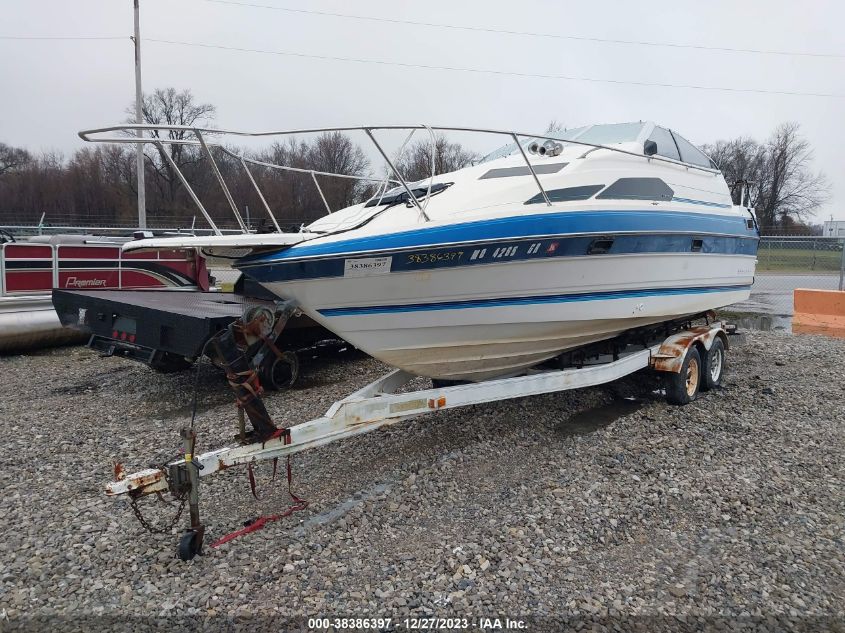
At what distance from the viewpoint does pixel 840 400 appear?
5.79 meters

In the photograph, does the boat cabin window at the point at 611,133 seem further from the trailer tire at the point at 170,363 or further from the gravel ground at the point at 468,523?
the trailer tire at the point at 170,363

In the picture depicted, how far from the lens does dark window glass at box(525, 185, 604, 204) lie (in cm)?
425

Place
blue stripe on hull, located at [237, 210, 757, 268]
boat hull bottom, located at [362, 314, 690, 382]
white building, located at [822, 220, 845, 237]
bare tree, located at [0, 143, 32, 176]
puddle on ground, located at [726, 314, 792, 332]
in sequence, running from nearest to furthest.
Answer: blue stripe on hull, located at [237, 210, 757, 268] → boat hull bottom, located at [362, 314, 690, 382] → puddle on ground, located at [726, 314, 792, 332] → white building, located at [822, 220, 845, 237] → bare tree, located at [0, 143, 32, 176]

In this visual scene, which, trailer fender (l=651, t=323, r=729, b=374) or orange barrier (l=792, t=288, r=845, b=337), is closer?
trailer fender (l=651, t=323, r=729, b=374)

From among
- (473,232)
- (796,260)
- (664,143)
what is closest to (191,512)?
(473,232)

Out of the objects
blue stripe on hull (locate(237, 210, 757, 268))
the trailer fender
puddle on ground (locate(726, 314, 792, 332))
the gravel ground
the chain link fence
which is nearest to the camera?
the gravel ground

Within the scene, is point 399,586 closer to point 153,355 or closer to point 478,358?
point 478,358

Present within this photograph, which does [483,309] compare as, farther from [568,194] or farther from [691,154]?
[691,154]

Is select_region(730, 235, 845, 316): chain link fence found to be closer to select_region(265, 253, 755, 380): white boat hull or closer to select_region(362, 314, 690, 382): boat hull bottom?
select_region(265, 253, 755, 380): white boat hull

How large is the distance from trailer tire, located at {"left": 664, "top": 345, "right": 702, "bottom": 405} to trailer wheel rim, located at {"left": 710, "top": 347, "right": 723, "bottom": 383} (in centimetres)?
37

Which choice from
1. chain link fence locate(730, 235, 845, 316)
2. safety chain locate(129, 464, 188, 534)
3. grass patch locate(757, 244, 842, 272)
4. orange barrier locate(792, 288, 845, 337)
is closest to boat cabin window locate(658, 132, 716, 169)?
orange barrier locate(792, 288, 845, 337)

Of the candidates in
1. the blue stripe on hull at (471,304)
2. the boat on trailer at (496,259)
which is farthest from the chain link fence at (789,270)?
the blue stripe on hull at (471,304)

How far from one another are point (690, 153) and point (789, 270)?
14140mm

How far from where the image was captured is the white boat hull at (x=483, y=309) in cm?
388
